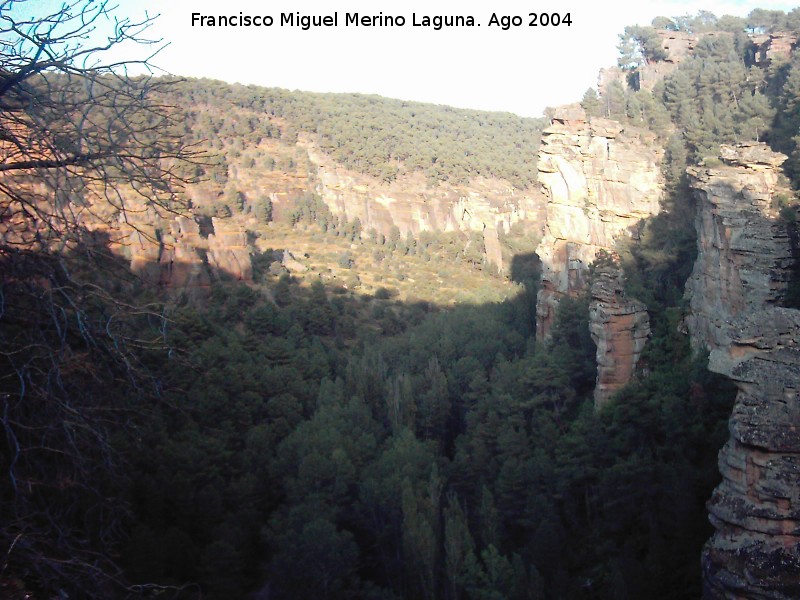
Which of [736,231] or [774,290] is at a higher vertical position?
[736,231]

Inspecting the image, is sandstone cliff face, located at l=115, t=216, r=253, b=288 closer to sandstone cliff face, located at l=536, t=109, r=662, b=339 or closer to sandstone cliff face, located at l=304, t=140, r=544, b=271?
sandstone cliff face, located at l=536, t=109, r=662, b=339

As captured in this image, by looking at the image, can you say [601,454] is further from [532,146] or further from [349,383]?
[532,146]

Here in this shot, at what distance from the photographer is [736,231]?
16109mm

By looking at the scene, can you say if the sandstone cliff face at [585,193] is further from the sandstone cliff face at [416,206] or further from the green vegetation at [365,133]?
the green vegetation at [365,133]

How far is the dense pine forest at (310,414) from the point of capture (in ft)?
10.6

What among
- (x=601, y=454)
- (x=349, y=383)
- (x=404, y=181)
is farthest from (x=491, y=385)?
(x=404, y=181)

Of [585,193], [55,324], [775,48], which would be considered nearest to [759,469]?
[55,324]

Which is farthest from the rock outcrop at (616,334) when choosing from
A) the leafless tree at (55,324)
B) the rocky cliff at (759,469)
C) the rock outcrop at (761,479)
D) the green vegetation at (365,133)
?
the green vegetation at (365,133)

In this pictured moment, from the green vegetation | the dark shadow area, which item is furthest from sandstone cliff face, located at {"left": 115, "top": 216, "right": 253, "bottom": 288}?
the green vegetation

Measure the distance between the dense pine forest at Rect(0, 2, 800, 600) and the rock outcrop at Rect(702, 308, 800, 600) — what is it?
3.06 m

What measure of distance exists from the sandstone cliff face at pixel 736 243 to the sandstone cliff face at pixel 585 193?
6891 millimetres

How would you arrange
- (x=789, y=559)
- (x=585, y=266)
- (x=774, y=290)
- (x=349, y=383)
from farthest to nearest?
(x=585, y=266) → (x=349, y=383) → (x=774, y=290) → (x=789, y=559)

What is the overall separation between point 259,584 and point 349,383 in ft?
30.4

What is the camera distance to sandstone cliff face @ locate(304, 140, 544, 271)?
5041 centimetres
